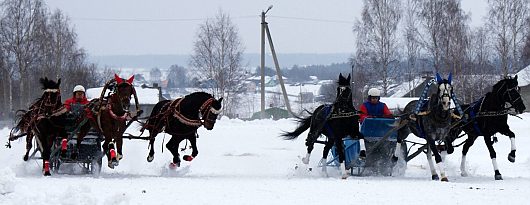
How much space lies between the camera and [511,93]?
13.3m

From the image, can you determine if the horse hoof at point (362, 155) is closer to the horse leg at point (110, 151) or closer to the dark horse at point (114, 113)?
the dark horse at point (114, 113)

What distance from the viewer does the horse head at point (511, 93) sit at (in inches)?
518

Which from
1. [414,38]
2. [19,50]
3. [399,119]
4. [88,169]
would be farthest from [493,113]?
[19,50]

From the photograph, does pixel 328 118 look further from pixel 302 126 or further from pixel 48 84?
pixel 48 84

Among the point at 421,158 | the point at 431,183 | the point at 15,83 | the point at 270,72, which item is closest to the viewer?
the point at 431,183

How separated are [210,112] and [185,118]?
479 mm

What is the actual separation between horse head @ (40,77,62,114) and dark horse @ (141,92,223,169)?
1766mm

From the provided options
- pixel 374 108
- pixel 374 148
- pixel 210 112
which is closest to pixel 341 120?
pixel 374 148

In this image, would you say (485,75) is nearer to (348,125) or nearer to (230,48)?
(230,48)

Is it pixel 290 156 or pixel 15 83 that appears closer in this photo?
pixel 290 156

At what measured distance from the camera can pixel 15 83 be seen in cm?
5309

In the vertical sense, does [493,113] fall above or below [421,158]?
above

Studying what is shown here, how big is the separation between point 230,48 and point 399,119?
33068 millimetres

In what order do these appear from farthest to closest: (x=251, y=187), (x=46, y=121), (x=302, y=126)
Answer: (x=302, y=126) → (x=46, y=121) → (x=251, y=187)
